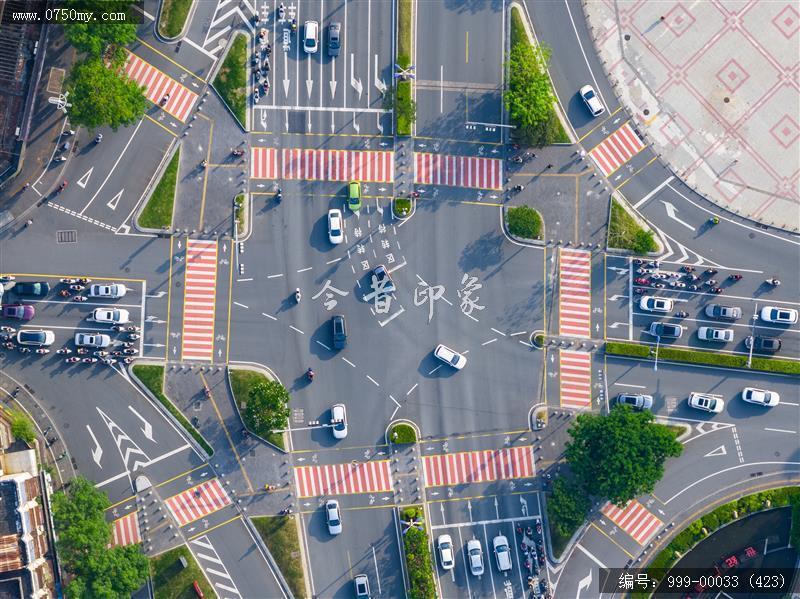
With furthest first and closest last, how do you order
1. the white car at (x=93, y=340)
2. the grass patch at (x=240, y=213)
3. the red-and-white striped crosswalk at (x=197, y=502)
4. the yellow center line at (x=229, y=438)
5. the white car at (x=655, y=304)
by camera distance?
the white car at (x=655, y=304) < the grass patch at (x=240, y=213) < the yellow center line at (x=229, y=438) < the red-and-white striped crosswalk at (x=197, y=502) < the white car at (x=93, y=340)

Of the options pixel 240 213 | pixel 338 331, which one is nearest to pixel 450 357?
pixel 338 331

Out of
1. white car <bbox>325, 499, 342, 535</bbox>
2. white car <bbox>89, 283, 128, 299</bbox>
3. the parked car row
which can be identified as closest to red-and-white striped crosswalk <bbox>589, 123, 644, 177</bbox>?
the parked car row

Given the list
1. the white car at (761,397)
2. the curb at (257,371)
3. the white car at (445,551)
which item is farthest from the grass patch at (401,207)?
the white car at (761,397)

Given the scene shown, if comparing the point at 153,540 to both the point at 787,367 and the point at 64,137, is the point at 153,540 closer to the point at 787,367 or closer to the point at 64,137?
the point at 64,137

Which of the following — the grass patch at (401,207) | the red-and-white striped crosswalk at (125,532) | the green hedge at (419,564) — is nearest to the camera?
the green hedge at (419,564)

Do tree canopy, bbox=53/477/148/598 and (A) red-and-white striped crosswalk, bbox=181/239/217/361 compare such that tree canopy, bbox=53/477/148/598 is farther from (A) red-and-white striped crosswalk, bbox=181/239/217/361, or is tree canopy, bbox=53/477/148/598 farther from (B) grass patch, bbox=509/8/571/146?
(B) grass patch, bbox=509/8/571/146

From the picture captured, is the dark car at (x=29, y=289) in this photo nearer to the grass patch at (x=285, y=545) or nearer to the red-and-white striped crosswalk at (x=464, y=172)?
the grass patch at (x=285, y=545)

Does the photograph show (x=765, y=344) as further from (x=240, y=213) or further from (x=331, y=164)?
(x=240, y=213)
